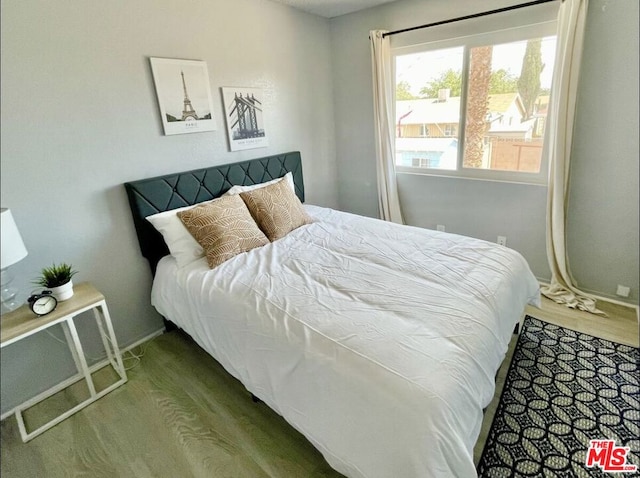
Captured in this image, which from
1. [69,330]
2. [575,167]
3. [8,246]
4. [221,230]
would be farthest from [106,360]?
[575,167]

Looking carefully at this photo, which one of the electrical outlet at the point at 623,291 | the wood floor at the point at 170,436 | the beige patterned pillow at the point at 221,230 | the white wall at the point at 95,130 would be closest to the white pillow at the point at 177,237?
the beige patterned pillow at the point at 221,230

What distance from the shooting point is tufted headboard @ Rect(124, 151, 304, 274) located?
2.14m

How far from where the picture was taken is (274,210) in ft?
8.08

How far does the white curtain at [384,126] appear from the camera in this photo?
3022 millimetres

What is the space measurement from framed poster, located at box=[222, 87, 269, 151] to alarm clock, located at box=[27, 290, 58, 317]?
5.24ft

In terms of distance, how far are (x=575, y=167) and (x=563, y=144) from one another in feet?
0.74

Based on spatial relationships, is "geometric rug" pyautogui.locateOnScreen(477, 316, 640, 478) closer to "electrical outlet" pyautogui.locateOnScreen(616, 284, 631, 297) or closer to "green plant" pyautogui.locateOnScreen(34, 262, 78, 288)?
"electrical outlet" pyautogui.locateOnScreen(616, 284, 631, 297)

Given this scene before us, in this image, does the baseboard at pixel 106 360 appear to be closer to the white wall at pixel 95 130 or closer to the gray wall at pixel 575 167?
the white wall at pixel 95 130

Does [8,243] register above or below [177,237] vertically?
above

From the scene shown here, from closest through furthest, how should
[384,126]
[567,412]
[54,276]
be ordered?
[567,412], [54,276], [384,126]

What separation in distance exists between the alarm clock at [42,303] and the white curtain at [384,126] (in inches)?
109

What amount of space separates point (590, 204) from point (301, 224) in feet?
7.07

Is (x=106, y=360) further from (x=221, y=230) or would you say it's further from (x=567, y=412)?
(x=567, y=412)

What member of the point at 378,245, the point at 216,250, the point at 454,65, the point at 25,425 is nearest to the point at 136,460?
the point at 25,425
